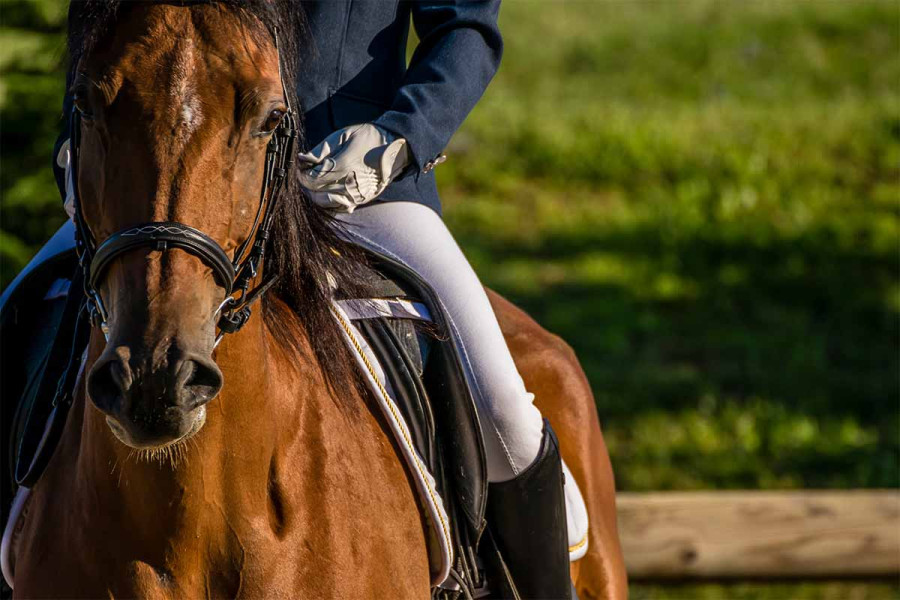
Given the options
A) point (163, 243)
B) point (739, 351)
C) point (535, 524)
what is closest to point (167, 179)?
point (163, 243)

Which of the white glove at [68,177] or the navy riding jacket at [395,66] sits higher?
the navy riding jacket at [395,66]

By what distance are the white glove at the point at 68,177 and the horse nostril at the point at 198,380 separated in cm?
45

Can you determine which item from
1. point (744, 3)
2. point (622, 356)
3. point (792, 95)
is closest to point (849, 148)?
point (792, 95)

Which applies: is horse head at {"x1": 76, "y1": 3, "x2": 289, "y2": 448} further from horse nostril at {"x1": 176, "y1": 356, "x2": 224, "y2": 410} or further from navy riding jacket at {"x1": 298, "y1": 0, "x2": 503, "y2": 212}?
navy riding jacket at {"x1": 298, "y1": 0, "x2": 503, "y2": 212}

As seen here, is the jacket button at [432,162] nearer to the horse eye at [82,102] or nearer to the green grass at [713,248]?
the horse eye at [82,102]

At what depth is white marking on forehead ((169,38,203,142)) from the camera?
63.1 inches

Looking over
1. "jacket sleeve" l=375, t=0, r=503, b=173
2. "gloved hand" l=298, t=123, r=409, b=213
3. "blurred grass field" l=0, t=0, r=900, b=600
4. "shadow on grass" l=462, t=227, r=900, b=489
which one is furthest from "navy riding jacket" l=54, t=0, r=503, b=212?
"shadow on grass" l=462, t=227, r=900, b=489

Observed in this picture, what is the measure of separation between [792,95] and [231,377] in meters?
11.7

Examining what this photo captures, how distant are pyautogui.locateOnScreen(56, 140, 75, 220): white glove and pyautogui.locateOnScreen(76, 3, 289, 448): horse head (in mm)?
57

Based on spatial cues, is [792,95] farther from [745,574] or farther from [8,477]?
[8,477]

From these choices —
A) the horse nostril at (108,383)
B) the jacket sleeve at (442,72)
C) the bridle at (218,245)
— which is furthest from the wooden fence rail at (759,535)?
the horse nostril at (108,383)

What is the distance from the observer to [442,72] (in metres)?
2.27

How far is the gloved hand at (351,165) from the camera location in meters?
2.05

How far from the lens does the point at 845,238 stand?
8.87 m
